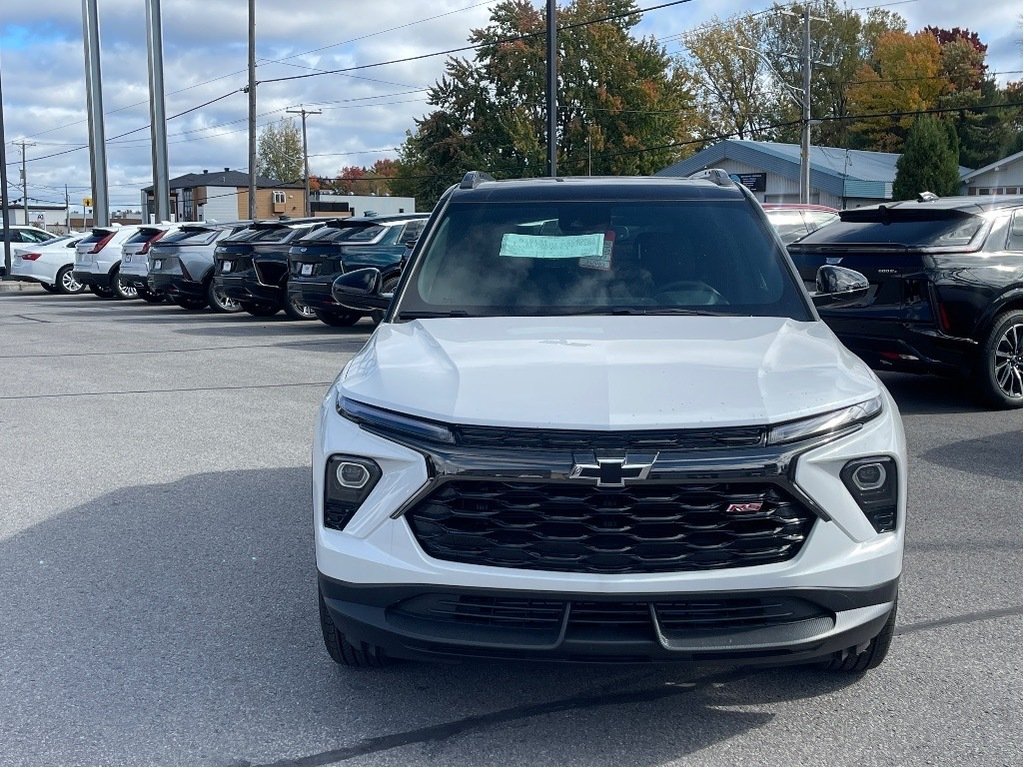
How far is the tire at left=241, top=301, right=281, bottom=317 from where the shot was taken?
63.6 feet

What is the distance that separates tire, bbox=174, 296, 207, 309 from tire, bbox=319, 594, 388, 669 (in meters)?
19.0

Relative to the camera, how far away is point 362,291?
554 cm

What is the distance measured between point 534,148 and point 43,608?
4939 cm

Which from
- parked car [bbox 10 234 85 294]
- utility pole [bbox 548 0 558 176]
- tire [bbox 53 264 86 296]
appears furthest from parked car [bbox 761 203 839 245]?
tire [bbox 53 264 86 296]

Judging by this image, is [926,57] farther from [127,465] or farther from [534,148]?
[127,465]

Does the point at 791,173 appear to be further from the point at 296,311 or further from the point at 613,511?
the point at 613,511

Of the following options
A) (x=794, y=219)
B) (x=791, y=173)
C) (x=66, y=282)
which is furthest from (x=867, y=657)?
(x=791, y=173)

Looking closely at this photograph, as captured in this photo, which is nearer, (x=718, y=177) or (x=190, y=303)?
(x=718, y=177)

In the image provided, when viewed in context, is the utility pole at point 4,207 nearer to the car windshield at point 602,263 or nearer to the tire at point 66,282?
the tire at point 66,282

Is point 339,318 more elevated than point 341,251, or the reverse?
point 341,251

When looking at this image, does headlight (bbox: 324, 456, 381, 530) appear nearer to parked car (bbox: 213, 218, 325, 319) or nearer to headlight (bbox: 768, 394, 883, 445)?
headlight (bbox: 768, 394, 883, 445)

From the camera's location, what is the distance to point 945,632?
4258mm

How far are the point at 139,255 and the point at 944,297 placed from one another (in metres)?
18.4

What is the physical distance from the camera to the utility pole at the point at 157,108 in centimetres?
3438
